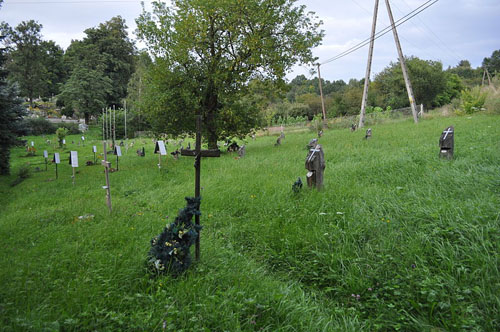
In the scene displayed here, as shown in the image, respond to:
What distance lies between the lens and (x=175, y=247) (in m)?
3.04

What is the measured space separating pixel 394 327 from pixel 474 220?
75.6 inches

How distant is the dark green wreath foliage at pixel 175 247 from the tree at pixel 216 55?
32.1 feet

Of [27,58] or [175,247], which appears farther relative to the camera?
[27,58]

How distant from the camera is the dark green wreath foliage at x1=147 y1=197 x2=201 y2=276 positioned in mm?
3018

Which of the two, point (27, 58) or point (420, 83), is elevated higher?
point (27, 58)

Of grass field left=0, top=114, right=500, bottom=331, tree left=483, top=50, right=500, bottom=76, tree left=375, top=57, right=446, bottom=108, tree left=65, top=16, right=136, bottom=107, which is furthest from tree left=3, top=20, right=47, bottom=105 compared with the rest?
tree left=483, top=50, right=500, bottom=76

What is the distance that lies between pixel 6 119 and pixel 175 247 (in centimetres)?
1255

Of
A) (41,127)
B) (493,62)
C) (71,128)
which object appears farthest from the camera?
(493,62)

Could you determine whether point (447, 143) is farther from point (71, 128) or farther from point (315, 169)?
point (71, 128)

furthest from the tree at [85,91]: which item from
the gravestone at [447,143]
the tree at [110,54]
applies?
the gravestone at [447,143]

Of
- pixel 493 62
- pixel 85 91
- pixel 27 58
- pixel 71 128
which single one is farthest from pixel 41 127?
pixel 493 62

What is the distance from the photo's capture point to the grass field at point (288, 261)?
2.40 metres

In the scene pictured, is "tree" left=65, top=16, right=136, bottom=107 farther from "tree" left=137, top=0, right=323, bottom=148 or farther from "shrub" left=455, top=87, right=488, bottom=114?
"shrub" left=455, top=87, right=488, bottom=114

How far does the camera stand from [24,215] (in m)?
5.80
